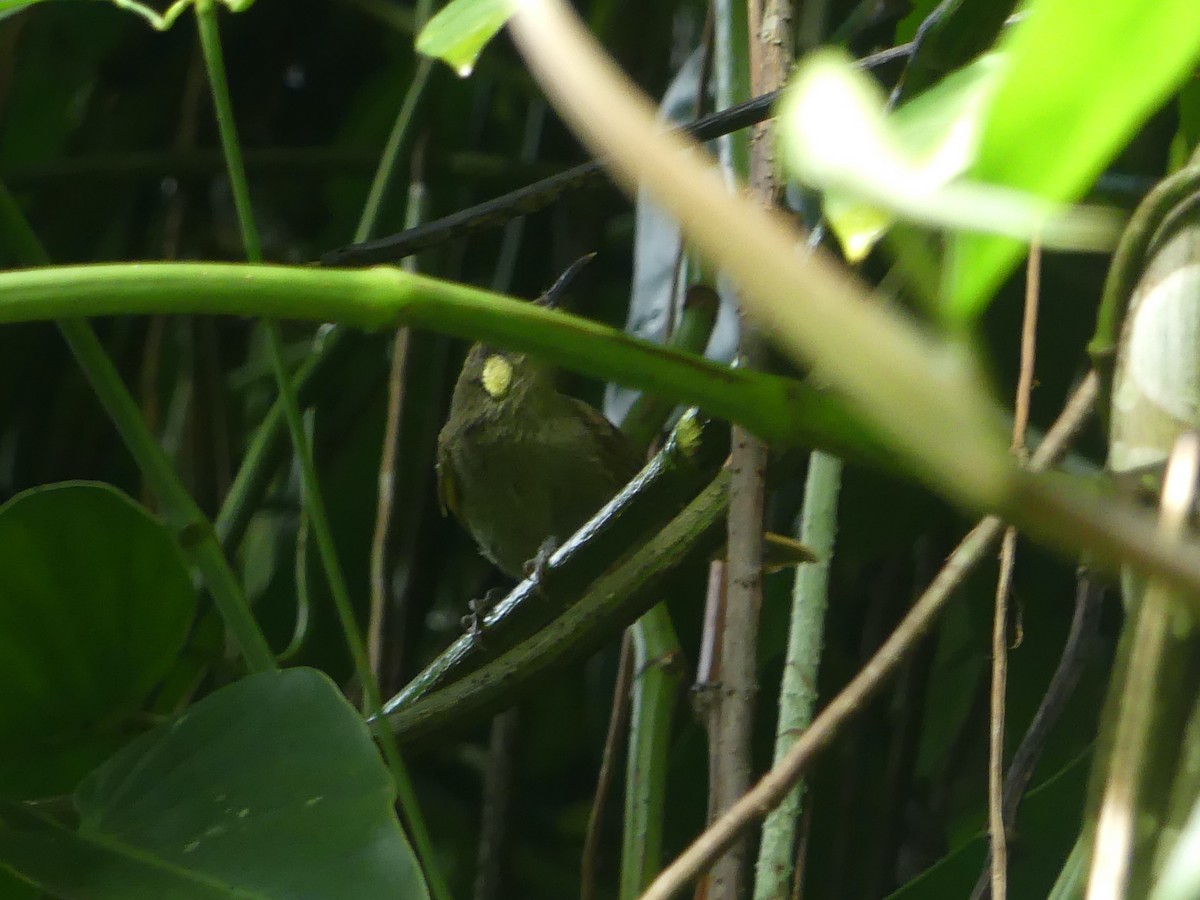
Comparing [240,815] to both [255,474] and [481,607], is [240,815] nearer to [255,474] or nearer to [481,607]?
[255,474]

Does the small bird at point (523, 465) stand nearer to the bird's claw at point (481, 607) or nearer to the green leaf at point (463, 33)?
the bird's claw at point (481, 607)

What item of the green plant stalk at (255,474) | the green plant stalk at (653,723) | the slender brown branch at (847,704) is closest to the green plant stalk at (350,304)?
the slender brown branch at (847,704)

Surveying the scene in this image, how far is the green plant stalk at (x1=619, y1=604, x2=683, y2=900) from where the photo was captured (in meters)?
0.93

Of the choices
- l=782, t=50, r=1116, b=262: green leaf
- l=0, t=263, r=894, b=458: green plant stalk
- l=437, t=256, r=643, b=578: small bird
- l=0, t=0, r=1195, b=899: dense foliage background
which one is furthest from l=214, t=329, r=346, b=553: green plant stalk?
l=782, t=50, r=1116, b=262: green leaf

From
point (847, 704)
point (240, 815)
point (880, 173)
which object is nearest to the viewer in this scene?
point (880, 173)

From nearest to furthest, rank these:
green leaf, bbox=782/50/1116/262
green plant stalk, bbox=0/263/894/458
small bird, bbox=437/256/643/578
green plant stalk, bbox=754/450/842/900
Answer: green leaf, bbox=782/50/1116/262, green plant stalk, bbox=0/263/894/458, green plant stalk, bbox=754/450/842/900, small bird, bbox=437/256/643/578

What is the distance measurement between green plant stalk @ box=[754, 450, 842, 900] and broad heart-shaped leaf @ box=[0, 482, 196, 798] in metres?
0.39

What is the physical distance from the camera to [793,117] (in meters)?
Result: 0.27

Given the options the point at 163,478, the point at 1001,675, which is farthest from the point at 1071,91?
the point at 163,478

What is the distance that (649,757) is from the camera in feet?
3.14

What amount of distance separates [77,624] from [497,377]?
1.23 m

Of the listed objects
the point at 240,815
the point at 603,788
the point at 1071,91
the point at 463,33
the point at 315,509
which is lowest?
the point at 603,788

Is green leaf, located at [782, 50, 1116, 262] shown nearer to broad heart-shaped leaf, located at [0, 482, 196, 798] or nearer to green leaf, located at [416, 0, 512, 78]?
green leaf, located at [416, 0, 512, 78]

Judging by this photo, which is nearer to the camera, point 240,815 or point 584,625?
point 240,815
